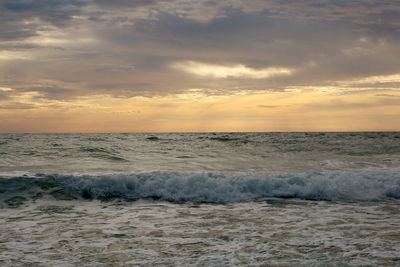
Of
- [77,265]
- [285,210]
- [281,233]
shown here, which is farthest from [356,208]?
[77,265]

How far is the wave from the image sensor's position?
9606 millimetres

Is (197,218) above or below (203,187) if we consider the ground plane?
below

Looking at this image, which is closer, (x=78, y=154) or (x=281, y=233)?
(x=281, y=233)

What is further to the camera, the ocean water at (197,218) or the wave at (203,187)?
the wave at (203,187)

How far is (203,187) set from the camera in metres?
10.2

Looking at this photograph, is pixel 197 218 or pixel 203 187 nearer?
pixel 197 218

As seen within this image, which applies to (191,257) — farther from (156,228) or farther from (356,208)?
(356,208)

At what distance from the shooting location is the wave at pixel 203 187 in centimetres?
961

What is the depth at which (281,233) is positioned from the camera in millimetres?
5801

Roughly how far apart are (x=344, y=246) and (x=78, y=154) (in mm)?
16022

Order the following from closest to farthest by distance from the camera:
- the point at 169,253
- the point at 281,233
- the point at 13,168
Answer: the point at 169,253 < the point at 281,233 < the point at 13,168

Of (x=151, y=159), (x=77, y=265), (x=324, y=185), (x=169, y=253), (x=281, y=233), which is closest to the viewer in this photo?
(x=77, y=265)

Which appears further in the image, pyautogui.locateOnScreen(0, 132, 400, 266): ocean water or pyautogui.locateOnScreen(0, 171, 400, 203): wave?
pyautogui.locateOnScreen(0, 171, 400, 203): wave

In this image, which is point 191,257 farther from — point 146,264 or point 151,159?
point 151,159
